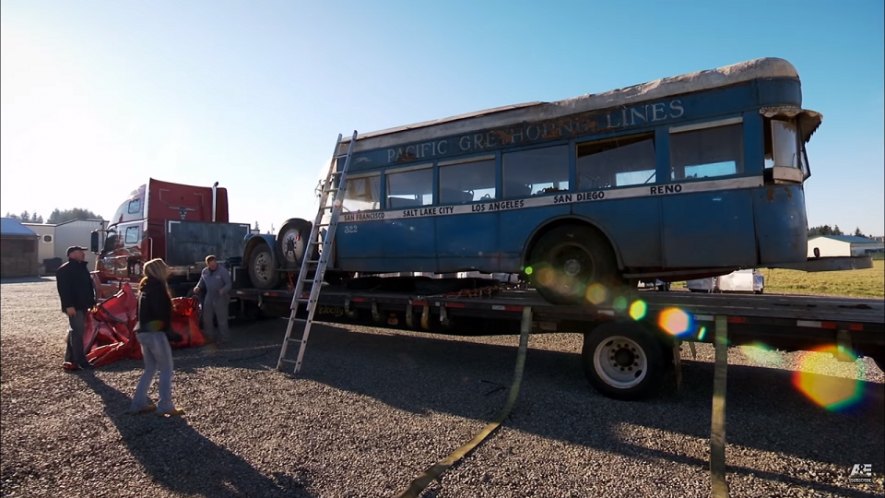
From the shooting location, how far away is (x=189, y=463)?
13.5 feet

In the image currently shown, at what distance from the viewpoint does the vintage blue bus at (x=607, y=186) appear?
5121 mm

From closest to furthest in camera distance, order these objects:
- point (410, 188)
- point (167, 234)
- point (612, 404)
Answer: point (612, 404) < point (410, 188) < point (167, 234)

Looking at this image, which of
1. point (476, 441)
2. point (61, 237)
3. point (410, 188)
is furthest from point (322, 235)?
point (61, 237)

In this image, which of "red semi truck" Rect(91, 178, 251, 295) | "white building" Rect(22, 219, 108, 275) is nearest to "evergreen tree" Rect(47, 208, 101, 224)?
"white building" Rect(22, 219, 108, 275)

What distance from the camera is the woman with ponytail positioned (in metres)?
5.27

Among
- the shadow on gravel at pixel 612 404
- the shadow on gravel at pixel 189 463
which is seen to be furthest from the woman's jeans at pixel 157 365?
the shadow on gravel at pixel 612 404

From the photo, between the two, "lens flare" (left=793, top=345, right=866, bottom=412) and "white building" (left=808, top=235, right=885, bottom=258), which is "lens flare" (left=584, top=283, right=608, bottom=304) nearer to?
"lens flare" (left=793, top=345, right=866, bottom=412)

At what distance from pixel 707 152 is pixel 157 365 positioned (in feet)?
21.9

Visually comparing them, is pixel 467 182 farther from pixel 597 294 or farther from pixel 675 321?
pixel 675 321

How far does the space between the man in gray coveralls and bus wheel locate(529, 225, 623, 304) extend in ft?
20.4

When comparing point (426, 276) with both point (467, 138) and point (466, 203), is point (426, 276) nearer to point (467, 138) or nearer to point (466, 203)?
point (466, 203)

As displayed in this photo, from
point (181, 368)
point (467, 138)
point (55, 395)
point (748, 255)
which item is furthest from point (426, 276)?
point (55, 395)

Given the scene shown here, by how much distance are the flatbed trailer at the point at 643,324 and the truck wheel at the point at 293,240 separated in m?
2.13

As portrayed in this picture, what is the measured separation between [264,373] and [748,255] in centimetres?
637
